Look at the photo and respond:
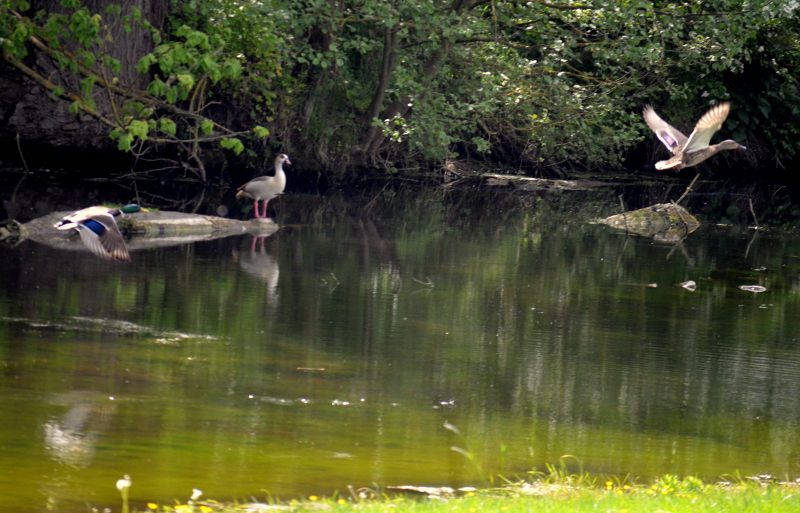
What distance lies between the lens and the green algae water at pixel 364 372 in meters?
5.11

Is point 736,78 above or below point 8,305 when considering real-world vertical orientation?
above

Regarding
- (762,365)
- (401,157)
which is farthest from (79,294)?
(401,157)

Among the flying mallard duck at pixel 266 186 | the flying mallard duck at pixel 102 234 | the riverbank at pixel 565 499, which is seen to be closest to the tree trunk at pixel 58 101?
the flying mallard duck at pixel 266 186

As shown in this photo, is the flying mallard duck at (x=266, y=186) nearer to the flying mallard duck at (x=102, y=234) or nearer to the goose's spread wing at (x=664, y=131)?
the goose's spread wing at (x=664, y=131)

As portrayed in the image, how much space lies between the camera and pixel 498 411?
246 inches

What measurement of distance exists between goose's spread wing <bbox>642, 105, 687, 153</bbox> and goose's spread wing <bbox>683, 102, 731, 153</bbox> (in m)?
0.22

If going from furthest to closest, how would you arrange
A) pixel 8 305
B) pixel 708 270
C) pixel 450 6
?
pixel 450 6 < pixel 708 270 < pixel 8 305

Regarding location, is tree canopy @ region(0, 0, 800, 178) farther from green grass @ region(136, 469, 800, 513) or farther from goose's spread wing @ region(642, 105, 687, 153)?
green grass @ region(136, 469, 800, 513)

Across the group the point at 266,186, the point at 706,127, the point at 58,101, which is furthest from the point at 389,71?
the point at 706,127

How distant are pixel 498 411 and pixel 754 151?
27.6 m

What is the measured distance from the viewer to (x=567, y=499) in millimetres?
4508

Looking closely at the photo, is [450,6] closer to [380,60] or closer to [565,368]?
[380,60]

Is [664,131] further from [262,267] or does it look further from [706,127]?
[262,267]

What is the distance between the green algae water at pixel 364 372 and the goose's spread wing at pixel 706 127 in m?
1.87
